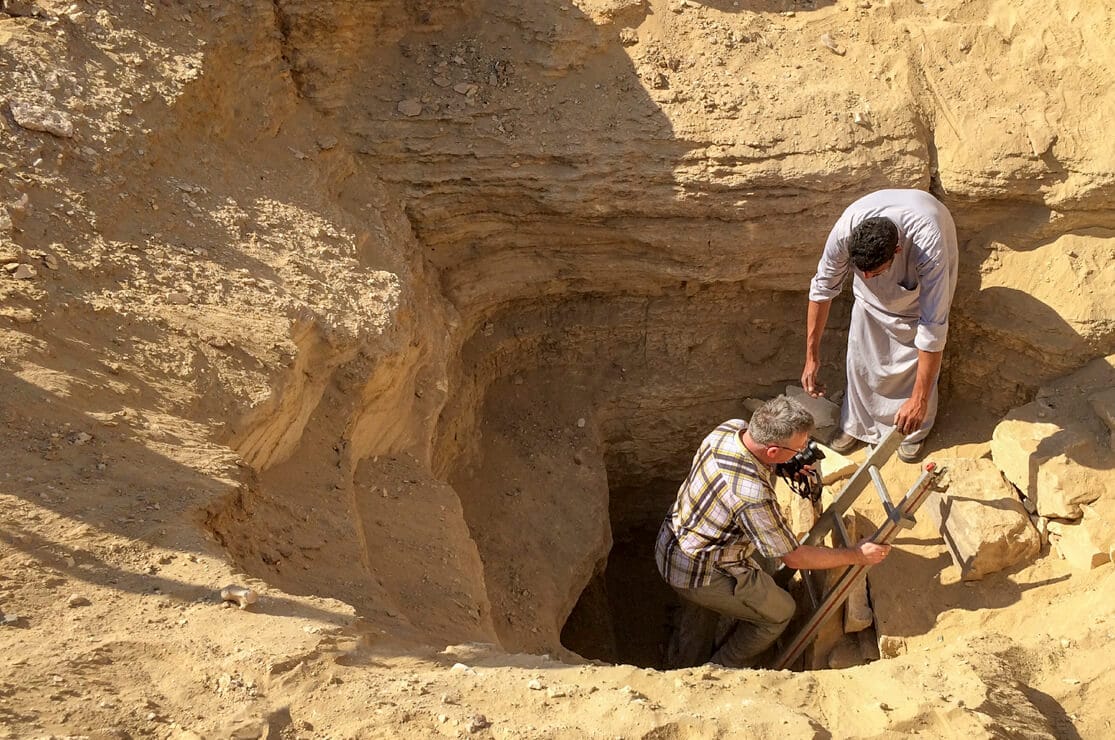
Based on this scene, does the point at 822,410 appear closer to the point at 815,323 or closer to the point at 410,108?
the point at 815,323

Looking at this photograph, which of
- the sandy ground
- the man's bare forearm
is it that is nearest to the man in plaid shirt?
the sandy ground

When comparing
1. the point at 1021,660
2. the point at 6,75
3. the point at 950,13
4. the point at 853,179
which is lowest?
the point at 1021,660

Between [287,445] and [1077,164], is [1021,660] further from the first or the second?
[287,445]

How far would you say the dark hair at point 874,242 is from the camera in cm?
422

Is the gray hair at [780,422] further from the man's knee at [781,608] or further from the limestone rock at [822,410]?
the limestone rock at [822,410]

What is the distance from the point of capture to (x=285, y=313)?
4.24 m

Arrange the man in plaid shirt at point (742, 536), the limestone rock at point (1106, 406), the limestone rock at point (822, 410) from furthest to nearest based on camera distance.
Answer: the limestone rock at point (822, 410) → the limestone rock at point (1106, 406) → the man in plaid shirt at point (742, 536)

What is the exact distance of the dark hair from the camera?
4.22 m

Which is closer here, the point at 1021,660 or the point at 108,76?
the point at 1021,660

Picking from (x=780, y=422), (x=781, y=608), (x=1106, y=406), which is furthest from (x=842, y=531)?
(x=1106, y=406)

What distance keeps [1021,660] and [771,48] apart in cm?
365

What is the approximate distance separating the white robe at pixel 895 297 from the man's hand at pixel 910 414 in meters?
0.32

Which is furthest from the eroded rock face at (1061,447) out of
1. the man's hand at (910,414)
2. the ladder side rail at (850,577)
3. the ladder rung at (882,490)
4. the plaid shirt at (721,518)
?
the plaid shirt at (721,518)

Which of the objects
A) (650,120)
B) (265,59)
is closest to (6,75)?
(265,59)
